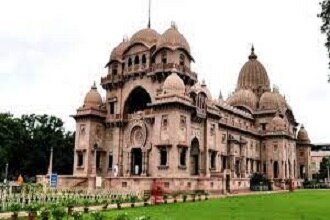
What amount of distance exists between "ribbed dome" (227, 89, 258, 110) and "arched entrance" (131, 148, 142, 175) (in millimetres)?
26117

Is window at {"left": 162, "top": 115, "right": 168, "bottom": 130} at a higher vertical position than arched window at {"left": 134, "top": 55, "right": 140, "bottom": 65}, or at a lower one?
lower

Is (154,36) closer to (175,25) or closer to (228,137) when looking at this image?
(175,25)

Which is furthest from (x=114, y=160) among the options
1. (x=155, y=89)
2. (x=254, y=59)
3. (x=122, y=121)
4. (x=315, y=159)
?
(x=315, y=159)

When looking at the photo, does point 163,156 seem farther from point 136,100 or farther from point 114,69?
point 114,69

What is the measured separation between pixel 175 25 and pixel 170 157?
51.7 feet

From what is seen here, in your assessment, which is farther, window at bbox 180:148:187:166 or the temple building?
window at bbox 180:148:187:166

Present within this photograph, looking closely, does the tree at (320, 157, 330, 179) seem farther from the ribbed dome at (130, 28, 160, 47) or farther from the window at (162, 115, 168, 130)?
the window at (162, 115, 168, 130)

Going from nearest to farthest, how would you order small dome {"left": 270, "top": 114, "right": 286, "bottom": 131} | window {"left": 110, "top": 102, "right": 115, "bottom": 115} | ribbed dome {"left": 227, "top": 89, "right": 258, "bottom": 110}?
window {"left": 110, "top": 102, "right": 115, "bottom": 115}
small dome {"left": 270, "top": 114, "right": 286, "bottom": 131}
ribbed dome {"left": 227, "top": 89, "right": 258, "bottom": 110}

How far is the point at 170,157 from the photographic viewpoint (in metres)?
41.2

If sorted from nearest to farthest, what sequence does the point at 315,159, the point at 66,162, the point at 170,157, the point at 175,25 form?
the point at 170,157 < the point at 175,25 < the point at 66,162 < the point at 315,159

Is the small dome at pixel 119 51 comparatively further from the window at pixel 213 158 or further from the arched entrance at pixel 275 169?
the arched entrance at pixel 275 169

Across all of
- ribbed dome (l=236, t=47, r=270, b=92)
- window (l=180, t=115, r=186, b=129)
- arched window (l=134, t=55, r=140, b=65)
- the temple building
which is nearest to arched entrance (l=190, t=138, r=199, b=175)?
the temple building

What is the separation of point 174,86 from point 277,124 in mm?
28230

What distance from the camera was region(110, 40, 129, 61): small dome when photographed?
51.6 m
